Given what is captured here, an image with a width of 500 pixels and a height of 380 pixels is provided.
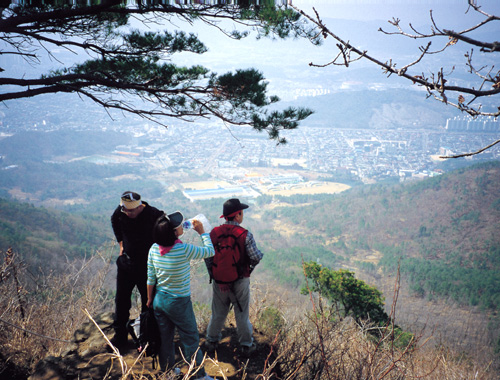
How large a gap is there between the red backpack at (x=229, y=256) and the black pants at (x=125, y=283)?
0.59 metres

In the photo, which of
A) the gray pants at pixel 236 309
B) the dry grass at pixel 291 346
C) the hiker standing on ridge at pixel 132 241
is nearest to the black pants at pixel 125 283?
the hiker standing on ridge at pixel 132 241

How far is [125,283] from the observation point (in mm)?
2857

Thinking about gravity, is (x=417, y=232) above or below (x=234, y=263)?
below

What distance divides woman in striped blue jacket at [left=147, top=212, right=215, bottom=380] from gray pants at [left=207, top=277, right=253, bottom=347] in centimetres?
48

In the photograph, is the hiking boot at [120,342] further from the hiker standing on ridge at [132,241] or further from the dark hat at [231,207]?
the dark hat at [231,207]

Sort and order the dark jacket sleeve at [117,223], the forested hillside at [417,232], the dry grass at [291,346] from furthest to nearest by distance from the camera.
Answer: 1. the forested hillside at [417,232]
2. the dark jacket sleeve at [117,223]
3. the dry grass at [291,346]

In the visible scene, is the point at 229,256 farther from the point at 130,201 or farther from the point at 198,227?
the point at 130,201

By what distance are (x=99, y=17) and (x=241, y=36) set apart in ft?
6.33

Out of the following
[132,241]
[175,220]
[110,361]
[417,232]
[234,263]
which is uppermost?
[175,220]

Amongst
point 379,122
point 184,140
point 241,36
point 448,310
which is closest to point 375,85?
point 379,122

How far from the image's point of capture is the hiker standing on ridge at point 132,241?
268 cm

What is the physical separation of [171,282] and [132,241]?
56 cm

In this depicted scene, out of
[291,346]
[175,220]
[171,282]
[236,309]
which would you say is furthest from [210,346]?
[175,220]

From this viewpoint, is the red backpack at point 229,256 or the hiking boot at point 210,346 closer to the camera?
the red backpack at point 229,256
